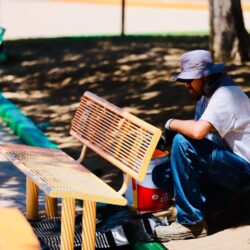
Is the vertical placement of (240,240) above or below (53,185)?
below

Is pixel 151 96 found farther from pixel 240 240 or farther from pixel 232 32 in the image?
pixel 240 240

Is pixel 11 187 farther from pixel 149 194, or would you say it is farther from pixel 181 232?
pixel 181 232

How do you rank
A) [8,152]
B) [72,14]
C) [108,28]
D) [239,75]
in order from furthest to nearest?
[72,14] < [108,28] < [239,75] < [8,152]

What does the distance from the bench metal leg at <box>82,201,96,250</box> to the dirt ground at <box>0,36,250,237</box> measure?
192 cm

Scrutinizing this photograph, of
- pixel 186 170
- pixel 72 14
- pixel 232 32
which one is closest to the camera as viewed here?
pixel 186 170

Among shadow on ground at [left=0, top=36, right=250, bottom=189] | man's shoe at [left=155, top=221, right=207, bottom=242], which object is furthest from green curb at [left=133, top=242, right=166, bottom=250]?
shadow on ground at [left=0, top=36, right=250, bottom=189]

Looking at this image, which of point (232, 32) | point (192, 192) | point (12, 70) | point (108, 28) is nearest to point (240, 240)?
point (192, 192)

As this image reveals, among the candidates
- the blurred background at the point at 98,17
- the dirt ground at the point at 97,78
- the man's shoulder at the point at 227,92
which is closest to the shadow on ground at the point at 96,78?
the dirt ground at the point at 97,78

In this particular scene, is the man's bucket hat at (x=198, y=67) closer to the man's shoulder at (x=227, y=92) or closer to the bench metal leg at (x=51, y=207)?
the man's shoulder at (x=227, y=92)

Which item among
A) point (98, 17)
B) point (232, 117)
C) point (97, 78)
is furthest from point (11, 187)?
point (98, 17)

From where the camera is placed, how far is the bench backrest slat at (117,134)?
16.9 ft

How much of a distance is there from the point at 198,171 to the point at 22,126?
167 inches

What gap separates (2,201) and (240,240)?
2.27 m

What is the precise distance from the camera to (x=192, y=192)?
5.42 m
